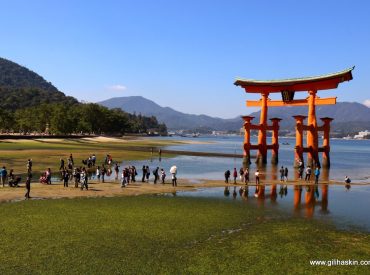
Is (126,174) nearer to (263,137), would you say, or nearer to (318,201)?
(318,201)

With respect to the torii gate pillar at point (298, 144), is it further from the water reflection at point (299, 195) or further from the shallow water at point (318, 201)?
the shallow water at point (318, 201)

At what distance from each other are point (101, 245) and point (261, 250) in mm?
5664

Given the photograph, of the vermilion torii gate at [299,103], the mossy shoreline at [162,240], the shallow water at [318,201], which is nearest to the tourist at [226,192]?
the shallow water at [318,201]

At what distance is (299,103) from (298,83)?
147 inches

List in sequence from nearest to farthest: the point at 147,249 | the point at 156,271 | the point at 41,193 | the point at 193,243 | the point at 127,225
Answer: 1. the point at 156,271
2. the point at 147,249
3. the point at 193,243
4. the point at 127,225
5. the point at 41,193

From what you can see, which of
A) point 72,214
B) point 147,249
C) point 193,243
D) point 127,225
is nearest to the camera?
point 147,249

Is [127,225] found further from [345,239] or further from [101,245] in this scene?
[345,239]

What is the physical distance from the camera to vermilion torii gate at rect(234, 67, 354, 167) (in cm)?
5328

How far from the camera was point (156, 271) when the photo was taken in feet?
36.9

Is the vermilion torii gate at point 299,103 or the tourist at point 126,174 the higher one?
the vermilion torii gate at point 299,103

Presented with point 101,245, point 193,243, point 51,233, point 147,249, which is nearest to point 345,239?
point 193,243

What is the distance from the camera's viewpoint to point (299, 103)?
5894 cm

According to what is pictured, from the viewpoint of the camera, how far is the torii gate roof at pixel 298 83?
51.5 m

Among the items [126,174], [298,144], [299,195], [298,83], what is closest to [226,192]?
[299,195]
